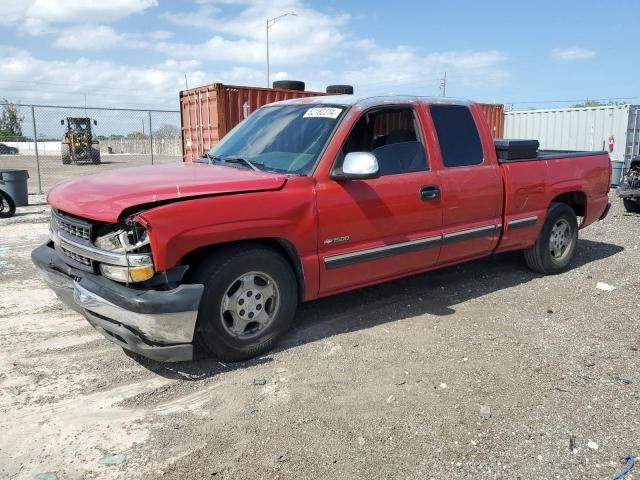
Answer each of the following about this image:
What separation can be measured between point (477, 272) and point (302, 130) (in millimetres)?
3062

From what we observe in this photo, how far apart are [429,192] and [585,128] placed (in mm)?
16261

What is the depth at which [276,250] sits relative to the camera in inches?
158

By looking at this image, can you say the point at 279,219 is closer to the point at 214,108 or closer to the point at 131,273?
the point at 131,273

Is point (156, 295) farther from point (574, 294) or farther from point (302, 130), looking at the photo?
point (574, 294)

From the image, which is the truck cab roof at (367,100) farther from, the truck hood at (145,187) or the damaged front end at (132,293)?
the damaged front end at (132,293)

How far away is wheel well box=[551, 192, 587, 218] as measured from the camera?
626 cm

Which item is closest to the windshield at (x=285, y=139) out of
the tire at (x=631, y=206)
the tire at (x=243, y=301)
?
the tire at (x=243, y=301)

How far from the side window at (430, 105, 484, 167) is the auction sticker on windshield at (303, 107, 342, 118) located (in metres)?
1.02

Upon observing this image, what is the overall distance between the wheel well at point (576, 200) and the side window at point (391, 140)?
7.93ft

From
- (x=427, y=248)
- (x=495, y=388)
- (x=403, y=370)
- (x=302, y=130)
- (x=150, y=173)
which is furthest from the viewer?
(x=427, y=248)

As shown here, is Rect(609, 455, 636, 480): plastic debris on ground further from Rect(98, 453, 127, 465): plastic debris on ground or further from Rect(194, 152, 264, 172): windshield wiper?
Rect(194, 152, 264, 172): windshield wiper

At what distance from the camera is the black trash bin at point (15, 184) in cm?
1129

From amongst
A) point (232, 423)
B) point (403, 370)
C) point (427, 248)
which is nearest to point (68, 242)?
point (232, 423)

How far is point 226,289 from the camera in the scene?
3.66 m
